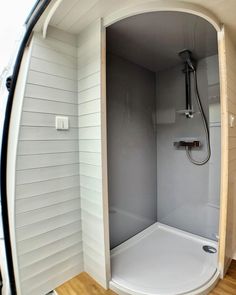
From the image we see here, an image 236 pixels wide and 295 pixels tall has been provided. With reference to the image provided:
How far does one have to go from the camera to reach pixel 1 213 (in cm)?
130

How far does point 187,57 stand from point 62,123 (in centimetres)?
148

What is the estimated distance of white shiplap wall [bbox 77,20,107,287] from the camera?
1.43 metres

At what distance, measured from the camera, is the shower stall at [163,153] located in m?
1.52

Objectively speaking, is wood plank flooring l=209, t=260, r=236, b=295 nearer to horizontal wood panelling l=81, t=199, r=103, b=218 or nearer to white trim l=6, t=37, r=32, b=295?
horizontal wood panelling l=81, t=199, r=103, b=218

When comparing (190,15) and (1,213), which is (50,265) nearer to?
(1,213)

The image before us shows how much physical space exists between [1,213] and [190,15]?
1.97 meters

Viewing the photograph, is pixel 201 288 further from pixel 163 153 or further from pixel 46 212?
pixel 163 153

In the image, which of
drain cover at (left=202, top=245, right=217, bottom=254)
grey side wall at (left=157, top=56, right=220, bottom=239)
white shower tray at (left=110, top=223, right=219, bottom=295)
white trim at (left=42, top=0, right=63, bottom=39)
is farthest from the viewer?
grey side wall at (left=157, top=56, right=220, bottom=239)

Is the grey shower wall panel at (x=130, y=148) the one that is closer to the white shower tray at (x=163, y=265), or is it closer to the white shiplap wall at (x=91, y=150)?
the white shower tray at (x=163, y=265)

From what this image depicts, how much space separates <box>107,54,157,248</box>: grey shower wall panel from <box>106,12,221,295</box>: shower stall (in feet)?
0.04

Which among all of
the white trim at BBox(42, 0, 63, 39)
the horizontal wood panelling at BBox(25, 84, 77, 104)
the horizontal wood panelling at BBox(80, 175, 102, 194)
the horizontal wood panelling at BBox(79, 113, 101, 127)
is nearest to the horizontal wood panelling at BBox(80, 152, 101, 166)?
the horizontal wood panelling at BBox(80, 175, 102, 194)

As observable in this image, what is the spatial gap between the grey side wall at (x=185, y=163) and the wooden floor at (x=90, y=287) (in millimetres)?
552

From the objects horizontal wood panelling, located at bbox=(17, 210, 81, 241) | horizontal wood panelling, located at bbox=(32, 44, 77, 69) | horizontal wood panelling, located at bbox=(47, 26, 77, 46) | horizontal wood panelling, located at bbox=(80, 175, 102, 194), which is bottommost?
horizontal wood panelling, located at bbox=(17, 210, 81, 241)

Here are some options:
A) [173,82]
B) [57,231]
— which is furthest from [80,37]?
[57,231]
